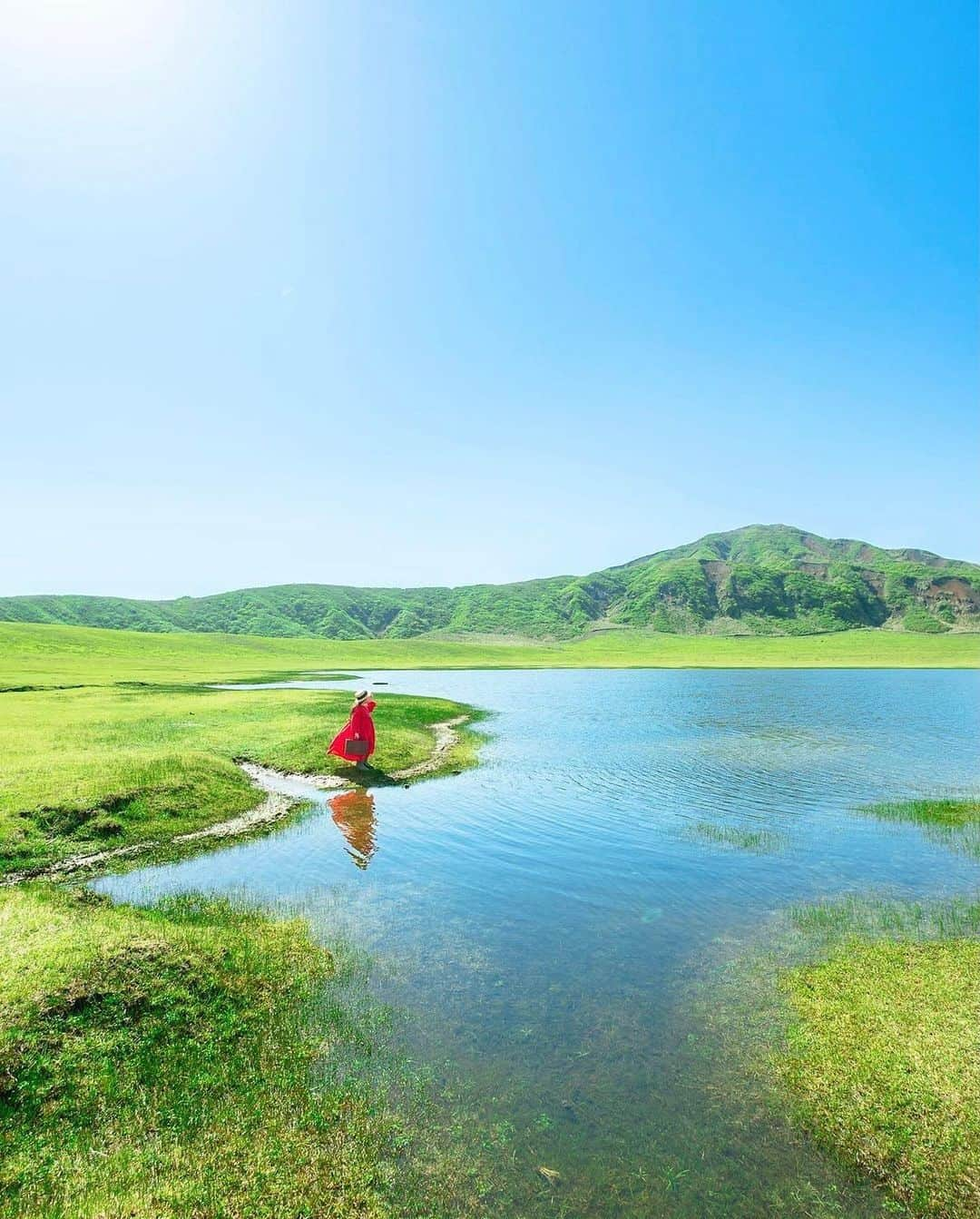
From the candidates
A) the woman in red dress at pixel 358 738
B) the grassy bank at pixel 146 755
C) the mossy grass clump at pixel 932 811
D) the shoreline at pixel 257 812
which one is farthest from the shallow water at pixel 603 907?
the woman in red dress at pixel 358 738

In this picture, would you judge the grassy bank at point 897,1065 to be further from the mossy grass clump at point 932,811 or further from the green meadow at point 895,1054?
the mossy grass clump at point 932,811

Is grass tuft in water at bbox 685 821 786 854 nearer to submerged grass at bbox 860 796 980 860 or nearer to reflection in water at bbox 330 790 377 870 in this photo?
submerged grass at bbox 860 796 980 860

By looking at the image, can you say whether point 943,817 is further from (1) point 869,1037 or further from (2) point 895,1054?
(2) point 895,1054

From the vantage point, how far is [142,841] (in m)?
25.4

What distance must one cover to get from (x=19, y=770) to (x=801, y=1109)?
32.4 m

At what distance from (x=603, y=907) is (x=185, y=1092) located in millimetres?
12683

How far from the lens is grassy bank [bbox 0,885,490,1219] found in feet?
29.1

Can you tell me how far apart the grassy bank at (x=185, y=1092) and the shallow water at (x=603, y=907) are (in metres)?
1.69

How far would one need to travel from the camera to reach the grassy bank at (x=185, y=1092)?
8883mm

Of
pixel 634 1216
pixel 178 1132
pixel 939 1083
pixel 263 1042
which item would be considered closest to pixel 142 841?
pixel 263 1042

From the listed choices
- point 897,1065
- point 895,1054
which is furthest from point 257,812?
point 897,1065

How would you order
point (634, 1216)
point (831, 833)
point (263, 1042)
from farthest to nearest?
1. point (831, 833)
2. point (263, 1042)
3. point (634, 1216)

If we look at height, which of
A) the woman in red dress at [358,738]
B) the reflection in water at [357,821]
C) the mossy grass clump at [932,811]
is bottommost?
the reflection in water at [357,821]

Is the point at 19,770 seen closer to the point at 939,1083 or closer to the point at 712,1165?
the point at 712,1165
